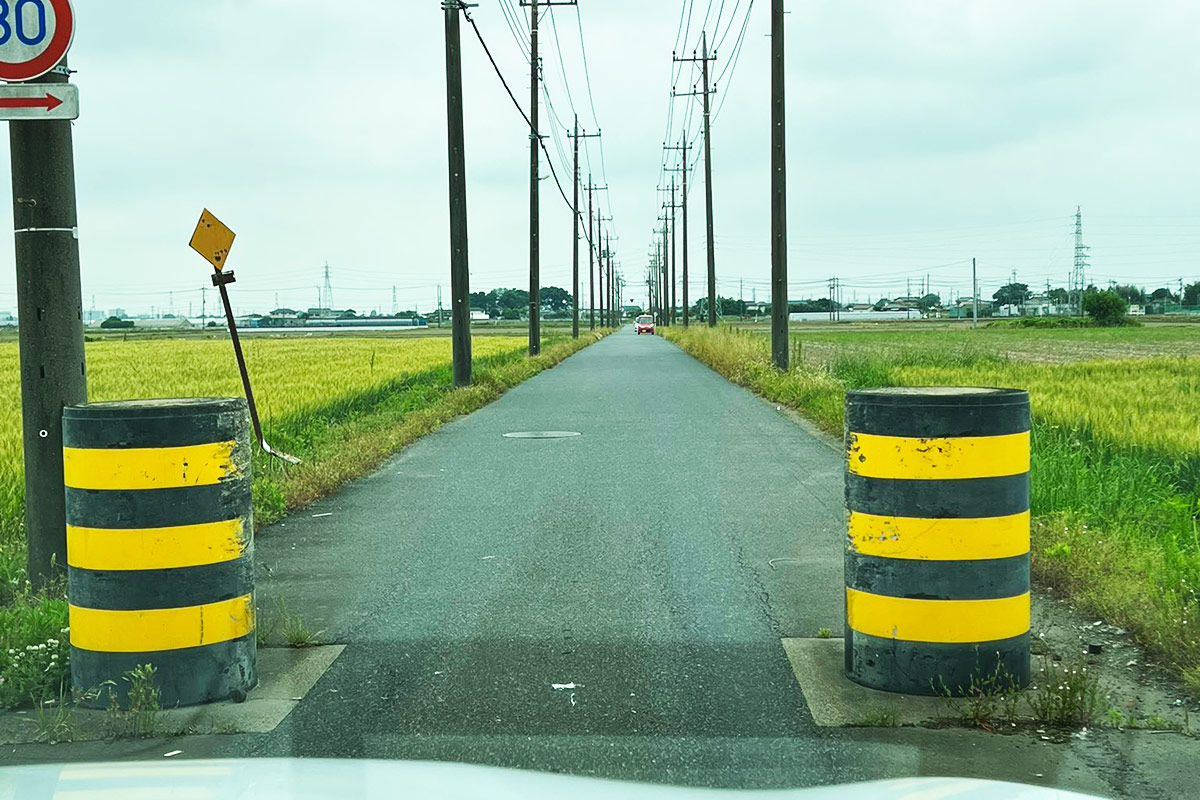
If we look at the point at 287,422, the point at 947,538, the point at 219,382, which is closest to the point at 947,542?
the point at 947,538

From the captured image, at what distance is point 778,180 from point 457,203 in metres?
6.09

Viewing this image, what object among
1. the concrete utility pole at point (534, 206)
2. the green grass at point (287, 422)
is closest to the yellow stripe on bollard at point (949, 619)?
the green grass at point (287, 422)

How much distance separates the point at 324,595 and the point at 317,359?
1251 inches

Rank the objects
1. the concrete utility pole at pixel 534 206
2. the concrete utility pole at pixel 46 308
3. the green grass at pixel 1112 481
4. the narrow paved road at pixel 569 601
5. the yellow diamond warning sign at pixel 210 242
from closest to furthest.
Result: the narrow paved road at pixel 569 601
the green grass at pixel 1112 481
the concrete utility pole at pixel 46 308
the yellow diamond warning sign at pixel 210 242
the concrete utility pole at pixel 534 206

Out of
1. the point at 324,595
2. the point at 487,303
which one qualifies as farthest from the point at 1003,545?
the point at 487,303

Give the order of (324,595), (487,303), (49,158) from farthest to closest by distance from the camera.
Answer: (487,303) < (324,595) < (49,158)

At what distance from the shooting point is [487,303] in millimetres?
182125

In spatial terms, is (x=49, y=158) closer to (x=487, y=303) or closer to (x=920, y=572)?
(x=920, y=572)

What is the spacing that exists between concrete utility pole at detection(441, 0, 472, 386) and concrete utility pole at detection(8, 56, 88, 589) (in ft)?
51.6

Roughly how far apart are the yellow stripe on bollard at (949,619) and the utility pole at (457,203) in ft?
58.2

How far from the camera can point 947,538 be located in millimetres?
5023

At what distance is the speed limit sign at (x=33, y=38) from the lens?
601 cm

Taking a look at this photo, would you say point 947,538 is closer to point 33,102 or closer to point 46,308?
point 46,308

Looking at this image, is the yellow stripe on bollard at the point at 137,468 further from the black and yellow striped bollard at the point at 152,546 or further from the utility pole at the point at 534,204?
the utility pole at the point at 534,204
